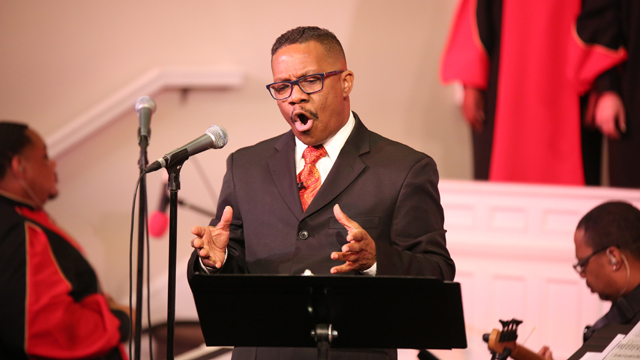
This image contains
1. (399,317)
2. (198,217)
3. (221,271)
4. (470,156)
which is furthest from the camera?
(198,217)

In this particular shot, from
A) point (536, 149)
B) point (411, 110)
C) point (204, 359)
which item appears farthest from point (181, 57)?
point (536, 149)

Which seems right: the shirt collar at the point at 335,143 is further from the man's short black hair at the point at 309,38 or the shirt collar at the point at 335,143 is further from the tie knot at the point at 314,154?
the man's short black hair at the point at 309,38

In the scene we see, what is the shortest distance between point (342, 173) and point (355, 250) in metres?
0.41

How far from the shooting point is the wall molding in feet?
14.2

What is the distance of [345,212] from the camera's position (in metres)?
1.83

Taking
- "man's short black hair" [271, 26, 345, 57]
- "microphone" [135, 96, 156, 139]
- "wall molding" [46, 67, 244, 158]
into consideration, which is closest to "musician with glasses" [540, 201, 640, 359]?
"man's short black hair" [271, 26, 345, 57]

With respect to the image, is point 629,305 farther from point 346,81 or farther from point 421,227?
point 346,81

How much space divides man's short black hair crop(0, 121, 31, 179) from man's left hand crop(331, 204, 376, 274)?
255cm

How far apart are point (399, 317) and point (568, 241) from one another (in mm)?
2021

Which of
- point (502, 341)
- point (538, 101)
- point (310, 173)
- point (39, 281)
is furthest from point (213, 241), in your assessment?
point (538, 101)

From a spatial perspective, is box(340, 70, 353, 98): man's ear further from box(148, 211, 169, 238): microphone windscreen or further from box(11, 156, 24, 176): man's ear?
box(11, 156, 24, 176): man's ear

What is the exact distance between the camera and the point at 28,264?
10.3 feet

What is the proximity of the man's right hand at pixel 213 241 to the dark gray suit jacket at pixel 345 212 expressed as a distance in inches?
3.1

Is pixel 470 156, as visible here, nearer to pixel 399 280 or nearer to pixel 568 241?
pixel 568 241
